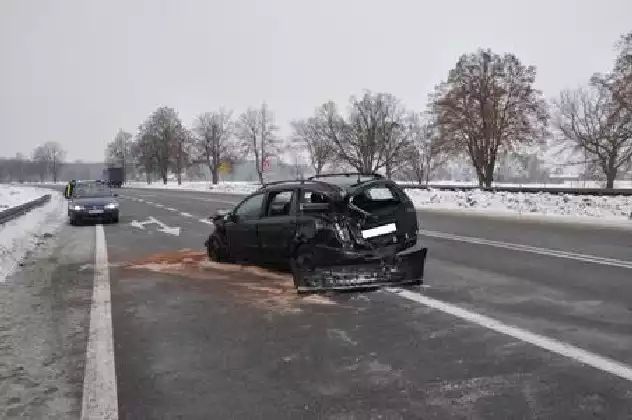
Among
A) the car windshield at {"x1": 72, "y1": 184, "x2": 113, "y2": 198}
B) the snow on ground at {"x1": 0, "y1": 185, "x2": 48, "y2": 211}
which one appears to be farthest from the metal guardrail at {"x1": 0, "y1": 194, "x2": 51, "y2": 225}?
the car windshield at {"x1": 72, "y1": 184, "x2": 113, "y2": 198}

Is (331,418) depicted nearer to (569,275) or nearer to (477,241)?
(569,275)

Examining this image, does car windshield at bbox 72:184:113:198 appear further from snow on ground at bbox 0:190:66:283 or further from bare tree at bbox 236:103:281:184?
bare tree at bbox 236:103:281:184

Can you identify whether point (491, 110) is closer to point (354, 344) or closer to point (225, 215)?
point (225, 215)

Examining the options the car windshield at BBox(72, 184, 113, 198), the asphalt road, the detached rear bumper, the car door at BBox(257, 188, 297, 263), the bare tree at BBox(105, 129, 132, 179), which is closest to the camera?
the asphalt road

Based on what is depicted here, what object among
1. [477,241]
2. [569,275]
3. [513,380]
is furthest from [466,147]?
[513,380]

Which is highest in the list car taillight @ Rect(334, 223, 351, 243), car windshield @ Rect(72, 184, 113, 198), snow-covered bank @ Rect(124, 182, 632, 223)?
car windshield @ Rect(72, 184, 113, 198)

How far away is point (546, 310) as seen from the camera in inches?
233

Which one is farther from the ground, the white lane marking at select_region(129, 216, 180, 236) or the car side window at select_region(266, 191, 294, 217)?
the car side window at select_region(266, 191, 294, 217)

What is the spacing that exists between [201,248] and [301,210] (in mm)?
4987

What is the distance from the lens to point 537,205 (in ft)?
76.0

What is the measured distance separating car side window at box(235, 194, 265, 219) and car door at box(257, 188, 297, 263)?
258 mm

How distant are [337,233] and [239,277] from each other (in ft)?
6.98

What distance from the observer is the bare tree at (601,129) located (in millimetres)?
32562

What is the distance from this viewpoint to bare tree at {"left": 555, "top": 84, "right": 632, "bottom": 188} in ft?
Answer: 107
